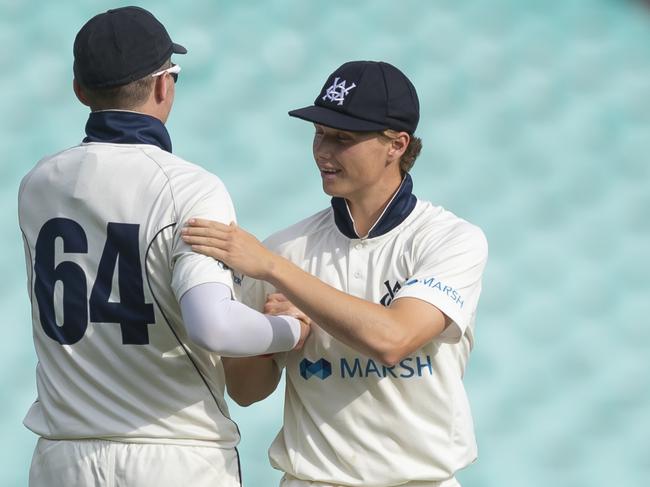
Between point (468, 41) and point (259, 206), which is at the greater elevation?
point (468, 41)

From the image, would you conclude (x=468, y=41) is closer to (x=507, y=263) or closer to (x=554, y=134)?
(x=554, y=134)

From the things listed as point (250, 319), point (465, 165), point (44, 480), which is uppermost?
point (465, 165)

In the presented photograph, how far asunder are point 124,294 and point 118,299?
15mm

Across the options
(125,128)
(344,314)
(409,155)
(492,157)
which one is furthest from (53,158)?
(492,157)

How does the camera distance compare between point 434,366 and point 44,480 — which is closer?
point 44,480

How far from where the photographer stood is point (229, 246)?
90.4 inches

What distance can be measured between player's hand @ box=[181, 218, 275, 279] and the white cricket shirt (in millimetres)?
311

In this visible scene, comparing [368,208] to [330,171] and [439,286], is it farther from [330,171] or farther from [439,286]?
[439,286]

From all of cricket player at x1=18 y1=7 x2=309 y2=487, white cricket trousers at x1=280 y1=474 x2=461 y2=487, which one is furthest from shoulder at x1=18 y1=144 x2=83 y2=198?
white cricket trousers at x1=280 y1=474 x2=461 y2=487

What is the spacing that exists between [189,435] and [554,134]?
129 inches

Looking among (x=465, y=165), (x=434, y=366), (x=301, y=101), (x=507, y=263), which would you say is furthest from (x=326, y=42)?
(x=434, y=366)

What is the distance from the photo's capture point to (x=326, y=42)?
17.3ft

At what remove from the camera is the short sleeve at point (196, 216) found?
2.23 metres

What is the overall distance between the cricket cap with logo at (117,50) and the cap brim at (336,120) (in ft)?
1.08
